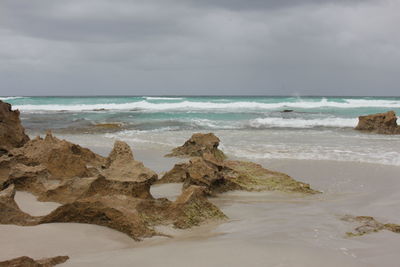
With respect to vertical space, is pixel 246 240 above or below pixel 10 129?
below

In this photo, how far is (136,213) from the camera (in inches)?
146

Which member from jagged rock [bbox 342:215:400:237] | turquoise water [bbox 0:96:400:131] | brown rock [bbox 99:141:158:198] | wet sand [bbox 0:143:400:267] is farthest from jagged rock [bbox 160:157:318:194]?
turquoise water [bbox 0:96:400:131]

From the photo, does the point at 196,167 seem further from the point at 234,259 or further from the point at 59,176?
the point at 234,259

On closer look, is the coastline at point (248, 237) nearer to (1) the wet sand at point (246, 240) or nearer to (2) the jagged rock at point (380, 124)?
(1) the wet sand at point (246, 240)

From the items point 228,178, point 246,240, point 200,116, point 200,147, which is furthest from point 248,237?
point 200,116

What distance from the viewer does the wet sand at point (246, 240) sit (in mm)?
3057

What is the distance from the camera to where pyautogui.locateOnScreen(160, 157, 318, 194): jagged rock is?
221 inches

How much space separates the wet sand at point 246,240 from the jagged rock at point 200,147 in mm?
3550

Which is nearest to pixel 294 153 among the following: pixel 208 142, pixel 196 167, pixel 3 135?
pixel 208 142

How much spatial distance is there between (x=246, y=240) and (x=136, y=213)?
1.02 metres

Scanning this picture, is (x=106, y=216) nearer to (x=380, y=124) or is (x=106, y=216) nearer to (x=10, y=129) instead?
(x=10, y=129)

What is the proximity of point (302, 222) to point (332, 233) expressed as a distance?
43 centimetres

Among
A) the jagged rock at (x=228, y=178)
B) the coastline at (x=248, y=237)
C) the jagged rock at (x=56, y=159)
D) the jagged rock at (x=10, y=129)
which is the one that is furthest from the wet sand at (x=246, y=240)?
the jagged rock at (x=10, y=129)

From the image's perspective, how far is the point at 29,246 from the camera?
10.2 ft
